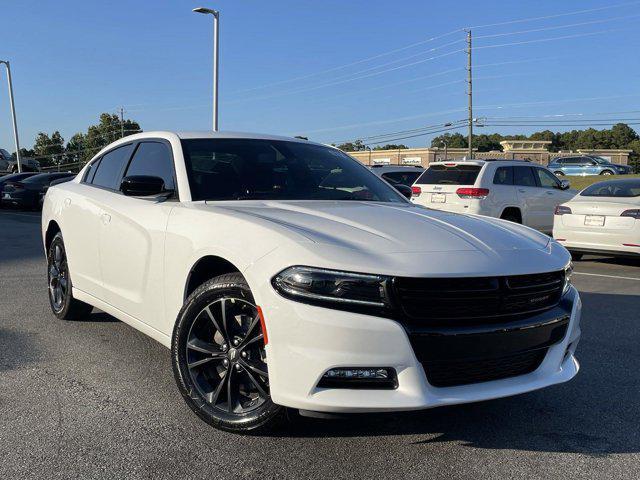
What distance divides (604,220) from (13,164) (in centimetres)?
5333

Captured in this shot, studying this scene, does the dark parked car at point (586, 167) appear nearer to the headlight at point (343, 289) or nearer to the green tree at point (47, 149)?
the headlight at point (343, 289)

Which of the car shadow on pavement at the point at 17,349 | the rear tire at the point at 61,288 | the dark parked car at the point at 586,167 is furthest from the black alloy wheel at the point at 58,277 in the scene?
the dark parked car at the point at 586,167

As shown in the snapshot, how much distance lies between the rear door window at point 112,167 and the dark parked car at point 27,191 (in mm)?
19724

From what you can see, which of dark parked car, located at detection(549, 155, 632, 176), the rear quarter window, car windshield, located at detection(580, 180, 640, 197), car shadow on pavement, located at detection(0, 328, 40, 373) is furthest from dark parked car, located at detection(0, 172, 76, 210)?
dark parked car, located at detection(549, 155, 632, 176)

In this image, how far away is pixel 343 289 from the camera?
2.71m

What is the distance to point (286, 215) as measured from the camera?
135 inches

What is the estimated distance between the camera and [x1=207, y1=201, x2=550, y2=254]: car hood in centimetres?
297

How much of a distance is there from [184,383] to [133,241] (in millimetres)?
1178

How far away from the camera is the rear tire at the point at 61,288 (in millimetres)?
5429

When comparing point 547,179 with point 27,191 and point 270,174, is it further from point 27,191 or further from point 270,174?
point 27,191

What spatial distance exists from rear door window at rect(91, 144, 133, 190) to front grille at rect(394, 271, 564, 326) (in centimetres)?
290

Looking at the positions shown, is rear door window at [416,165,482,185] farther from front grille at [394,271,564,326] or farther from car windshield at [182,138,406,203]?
front grille at [394,271,564,326]

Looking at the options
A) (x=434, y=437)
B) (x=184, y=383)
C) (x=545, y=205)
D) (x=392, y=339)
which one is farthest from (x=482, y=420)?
(x=545, y=205)

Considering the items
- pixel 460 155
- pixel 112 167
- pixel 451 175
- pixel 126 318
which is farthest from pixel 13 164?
pixel 126 318
